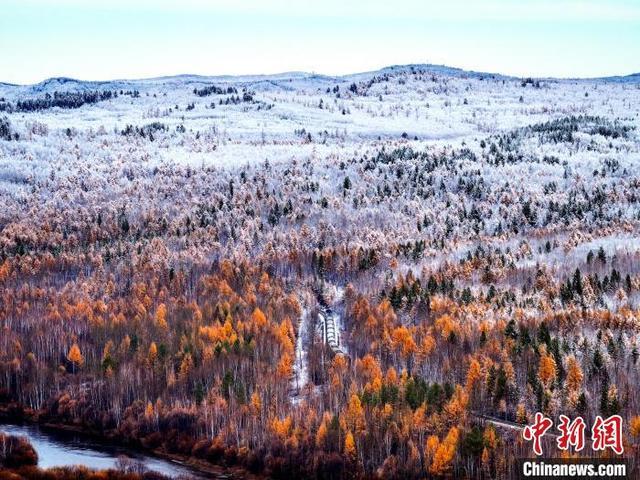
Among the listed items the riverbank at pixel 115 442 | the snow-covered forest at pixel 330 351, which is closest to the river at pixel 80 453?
the riverbank at pixel 115 442

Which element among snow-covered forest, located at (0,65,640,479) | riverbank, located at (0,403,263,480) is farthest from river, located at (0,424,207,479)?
snow-covered forest, located at (0,65,640,479)

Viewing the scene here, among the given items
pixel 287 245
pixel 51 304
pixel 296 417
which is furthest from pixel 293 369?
pixel 287 245

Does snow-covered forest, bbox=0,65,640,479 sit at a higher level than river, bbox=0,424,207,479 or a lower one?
higher

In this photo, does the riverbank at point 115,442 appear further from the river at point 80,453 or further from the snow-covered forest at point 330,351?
the snow-covered forest at point 330,351

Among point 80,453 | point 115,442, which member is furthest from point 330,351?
point 80,453

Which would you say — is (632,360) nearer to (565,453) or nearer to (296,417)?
(565,453)

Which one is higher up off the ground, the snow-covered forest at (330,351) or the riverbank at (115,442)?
the snow-covered forest at (330,351)

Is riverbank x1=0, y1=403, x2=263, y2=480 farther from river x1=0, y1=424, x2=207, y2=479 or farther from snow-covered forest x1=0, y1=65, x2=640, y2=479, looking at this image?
snow-covered forest x1=0, y1=65, x2=640, y2=479
